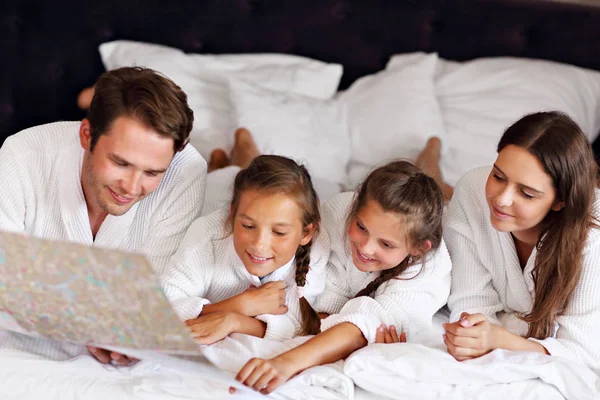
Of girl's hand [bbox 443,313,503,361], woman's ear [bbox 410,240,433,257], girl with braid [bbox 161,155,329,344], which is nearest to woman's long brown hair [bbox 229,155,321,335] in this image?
girl with braid [bbox 161,155,329,344]

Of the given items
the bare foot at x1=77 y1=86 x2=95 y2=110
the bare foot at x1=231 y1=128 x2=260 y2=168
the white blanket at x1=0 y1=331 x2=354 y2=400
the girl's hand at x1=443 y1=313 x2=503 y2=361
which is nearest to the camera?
the white blanket at x1=0 y1=331 x2=354 y2=400

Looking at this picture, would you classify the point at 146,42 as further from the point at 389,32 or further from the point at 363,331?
the point at 363,331

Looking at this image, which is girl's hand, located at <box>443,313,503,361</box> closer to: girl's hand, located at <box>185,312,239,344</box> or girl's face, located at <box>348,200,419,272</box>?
girl's face, located at <box>348,200,419,272</box>

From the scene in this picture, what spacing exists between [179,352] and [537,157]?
33.8 inches

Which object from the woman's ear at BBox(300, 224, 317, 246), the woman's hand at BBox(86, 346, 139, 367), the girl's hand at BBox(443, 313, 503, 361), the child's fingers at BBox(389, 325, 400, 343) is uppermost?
the woman's ear at BBox(300, 224, 317, 246)

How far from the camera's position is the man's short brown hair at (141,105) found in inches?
63.2

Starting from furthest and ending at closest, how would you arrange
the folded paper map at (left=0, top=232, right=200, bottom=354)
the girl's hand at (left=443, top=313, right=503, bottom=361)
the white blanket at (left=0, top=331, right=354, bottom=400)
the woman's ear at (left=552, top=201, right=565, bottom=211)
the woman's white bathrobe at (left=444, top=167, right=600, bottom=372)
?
the woman's white bathrobe at (left=444, top=167, right=600, bottom=372)
the woman's ear at (left=552, top=201, right=565, bottom=211)
the girl's hand at (left=443, top=313, right=503, bottom=361)
the white blanket at (left=0, top=331, right=354, bottom=400)
the folded paper map at (left=0, top=232, right=200, bottom=354)

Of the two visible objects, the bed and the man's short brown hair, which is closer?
the man's short brown hair

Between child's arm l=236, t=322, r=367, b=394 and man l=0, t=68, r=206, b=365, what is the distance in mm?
279

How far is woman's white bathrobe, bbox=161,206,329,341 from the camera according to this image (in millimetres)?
1703

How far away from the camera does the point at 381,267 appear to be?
1.72 metres

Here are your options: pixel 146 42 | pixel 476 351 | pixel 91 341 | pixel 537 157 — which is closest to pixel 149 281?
pixel 91 341

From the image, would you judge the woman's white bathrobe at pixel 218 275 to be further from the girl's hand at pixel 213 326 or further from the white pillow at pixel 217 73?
the white pillow at pixel 217 73

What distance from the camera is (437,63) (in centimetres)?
264
